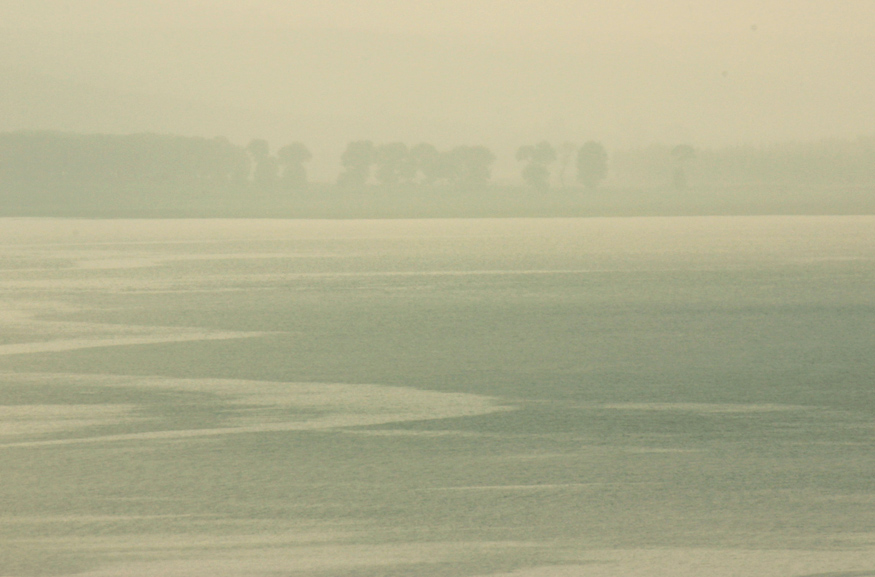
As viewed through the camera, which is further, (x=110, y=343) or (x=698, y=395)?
(x=110, y=343)

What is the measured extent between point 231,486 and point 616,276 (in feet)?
135

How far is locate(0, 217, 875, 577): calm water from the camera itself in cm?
1175

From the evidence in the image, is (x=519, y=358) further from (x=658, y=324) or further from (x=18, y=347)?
(x=18, y=347)

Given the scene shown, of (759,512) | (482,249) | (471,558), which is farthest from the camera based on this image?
(482,249)

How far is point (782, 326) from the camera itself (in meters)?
32.6

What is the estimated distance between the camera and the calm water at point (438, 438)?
463 inches

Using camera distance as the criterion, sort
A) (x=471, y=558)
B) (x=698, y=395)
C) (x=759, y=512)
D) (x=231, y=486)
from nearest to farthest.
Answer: (x=471, y=558)
(x=759, y=512)
(x=231, y=486)
(x=698, y=395)

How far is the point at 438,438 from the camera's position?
667 inches

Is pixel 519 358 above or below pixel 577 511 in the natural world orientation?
above

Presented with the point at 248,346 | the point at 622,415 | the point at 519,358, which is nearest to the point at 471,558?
the point at 622,415

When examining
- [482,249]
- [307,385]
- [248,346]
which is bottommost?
[307,385]

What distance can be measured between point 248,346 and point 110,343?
10.6ft

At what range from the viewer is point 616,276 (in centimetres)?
5406

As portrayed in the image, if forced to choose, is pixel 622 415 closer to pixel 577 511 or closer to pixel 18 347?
pixel 577 511
